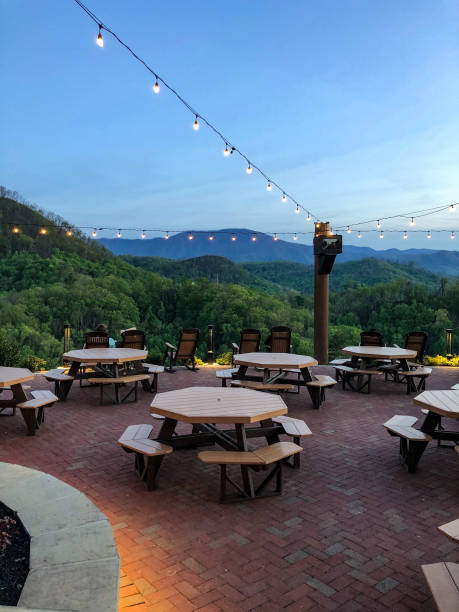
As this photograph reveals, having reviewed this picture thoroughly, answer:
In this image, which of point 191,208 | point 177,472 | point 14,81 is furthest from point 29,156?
point 177,472

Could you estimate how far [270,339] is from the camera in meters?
8.06

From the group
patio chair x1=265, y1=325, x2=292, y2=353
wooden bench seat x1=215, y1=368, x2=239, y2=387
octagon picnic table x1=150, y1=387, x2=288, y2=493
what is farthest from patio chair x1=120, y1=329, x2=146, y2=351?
octagon picnic table x1=150, y1=387, x2=288, y2=493

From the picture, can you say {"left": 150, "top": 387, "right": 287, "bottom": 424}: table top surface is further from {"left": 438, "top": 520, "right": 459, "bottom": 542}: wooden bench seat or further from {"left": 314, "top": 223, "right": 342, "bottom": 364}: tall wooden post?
{"left": 314, "top": 223, "right": 342, "bottom": 364}: tall wooden post

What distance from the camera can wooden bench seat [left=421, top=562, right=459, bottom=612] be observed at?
5.42 feet

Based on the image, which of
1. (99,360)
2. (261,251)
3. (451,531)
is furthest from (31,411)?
(261,251)

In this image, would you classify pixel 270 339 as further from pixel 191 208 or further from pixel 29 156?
pixel 29 156

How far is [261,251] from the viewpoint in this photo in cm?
6756

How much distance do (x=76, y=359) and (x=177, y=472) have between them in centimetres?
297

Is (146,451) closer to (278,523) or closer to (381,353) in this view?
(278,523)

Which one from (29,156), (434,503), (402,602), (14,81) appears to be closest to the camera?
(402,602)

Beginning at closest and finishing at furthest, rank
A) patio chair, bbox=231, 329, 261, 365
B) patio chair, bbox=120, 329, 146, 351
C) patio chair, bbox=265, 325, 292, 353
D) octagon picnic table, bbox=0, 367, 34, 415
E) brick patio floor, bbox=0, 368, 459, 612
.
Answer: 1. brick patio floor, bbox=0, 368, 459, 612
2. octagon picnic table, bbox=0, 367, 34, 415
3. patio chair, bbox=120, 329, 146, 351
4. patio chair, bbox=265, 325, 292, 353
5. patio chair, bbox=231, 329, 261, 365

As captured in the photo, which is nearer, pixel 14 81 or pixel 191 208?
pixel 14 81

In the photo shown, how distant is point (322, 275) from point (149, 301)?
2418 centimetres

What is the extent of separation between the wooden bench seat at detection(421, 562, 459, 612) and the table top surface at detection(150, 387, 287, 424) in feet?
5.15
